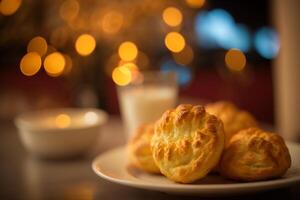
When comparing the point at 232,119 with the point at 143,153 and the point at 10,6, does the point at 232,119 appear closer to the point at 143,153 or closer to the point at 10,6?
the point at 143,153

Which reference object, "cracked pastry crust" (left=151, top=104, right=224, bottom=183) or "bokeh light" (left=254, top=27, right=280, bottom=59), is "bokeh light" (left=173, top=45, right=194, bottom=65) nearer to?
"bokeh light" (left=254, top=27, right=280, bottom=59)

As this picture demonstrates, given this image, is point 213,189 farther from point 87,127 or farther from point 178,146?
point 87,127

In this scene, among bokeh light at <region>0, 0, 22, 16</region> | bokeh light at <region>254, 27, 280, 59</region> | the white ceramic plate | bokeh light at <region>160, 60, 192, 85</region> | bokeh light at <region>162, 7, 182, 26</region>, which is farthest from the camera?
bokeh light at <region>160, 60, 192, 85</region>

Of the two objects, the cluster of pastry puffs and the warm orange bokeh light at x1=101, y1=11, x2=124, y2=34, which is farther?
the warm orange bokeh light at x1=101, y1=11, x2=124, y2=34

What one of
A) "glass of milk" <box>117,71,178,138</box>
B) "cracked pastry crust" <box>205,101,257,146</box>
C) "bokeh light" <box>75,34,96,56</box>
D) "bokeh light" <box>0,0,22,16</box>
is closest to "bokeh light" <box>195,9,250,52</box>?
"bokeh light" <box>0,0,22,16</box>

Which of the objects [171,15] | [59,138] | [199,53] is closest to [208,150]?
[59,138]

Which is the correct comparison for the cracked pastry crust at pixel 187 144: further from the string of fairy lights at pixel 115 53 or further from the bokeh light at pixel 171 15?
the bokeh light at pixel 171 15
